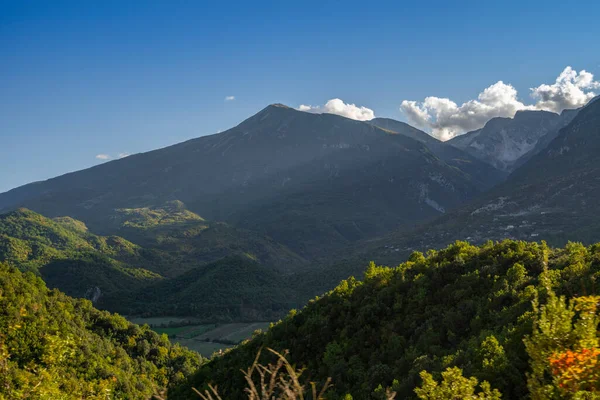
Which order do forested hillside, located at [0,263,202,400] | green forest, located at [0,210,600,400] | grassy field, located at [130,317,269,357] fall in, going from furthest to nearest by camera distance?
grassy field, located at [130,317,269,357] < forested hillside, located at [0,263,202,400] < green forest, located at [0,210,600,400]

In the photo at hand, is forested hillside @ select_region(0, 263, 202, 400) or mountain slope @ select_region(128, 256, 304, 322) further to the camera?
mountain slope @ select_region(128, 256, 304, 322)

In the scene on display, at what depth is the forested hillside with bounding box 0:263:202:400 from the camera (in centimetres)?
3553

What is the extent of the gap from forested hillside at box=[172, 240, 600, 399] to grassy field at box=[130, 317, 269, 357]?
78116mm

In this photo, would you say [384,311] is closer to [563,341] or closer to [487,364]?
[487,364]

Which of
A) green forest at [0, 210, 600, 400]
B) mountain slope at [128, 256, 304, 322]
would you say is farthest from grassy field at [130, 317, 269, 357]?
green forest at [0, 210, 600, 400]

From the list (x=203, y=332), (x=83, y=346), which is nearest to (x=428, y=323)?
(x=83, y=346)

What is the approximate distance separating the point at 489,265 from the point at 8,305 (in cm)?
4569

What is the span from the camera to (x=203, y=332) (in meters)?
128

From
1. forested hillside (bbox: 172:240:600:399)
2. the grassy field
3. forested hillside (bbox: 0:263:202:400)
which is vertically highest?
forested hillside (bbox: 172:240:600:399)

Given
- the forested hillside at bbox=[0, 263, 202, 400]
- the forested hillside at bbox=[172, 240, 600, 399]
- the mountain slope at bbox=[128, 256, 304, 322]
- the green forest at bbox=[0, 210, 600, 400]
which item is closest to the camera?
the green forest at bbox=[0, 210, 600, 400]

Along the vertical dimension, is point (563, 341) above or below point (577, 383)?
above

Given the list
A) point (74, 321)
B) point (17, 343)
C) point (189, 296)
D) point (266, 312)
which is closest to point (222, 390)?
point (17, 343)

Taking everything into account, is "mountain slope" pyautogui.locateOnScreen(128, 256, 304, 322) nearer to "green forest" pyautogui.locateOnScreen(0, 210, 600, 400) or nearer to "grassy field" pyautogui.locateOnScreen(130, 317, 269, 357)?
"grassy field" pyautogui.locateOnScreen(130, 317, 269, 357)

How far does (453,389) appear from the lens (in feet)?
24.0
